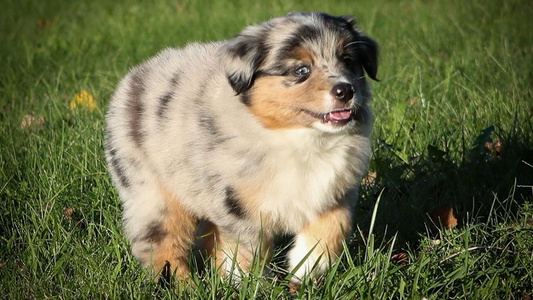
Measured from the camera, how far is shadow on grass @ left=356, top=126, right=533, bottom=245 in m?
4.95

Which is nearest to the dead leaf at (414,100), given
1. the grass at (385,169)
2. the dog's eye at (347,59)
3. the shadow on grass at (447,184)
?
the grass at (385,169)

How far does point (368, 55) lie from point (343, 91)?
0.52m

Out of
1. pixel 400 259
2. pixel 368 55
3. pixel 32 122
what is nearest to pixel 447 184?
pixel 400 259

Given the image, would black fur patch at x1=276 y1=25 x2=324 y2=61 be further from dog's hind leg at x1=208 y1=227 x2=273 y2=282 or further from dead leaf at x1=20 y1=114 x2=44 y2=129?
dead leaf at x1=20 y1=114 x2=44 y2=129

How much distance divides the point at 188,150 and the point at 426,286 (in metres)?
1.33

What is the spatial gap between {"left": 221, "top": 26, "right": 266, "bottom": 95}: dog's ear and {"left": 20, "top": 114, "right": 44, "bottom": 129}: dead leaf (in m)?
2.56

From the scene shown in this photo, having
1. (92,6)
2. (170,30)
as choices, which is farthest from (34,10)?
(170,30)

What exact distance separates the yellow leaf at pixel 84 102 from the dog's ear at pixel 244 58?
2.58 metres

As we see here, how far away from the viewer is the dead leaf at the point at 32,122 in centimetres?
635

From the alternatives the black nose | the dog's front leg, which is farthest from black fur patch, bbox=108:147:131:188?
the black nose

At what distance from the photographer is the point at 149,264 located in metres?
4.29

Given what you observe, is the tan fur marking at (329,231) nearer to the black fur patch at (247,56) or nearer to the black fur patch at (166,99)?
the black fur patch at (247,56)

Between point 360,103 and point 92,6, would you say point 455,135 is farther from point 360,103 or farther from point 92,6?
point 92,6

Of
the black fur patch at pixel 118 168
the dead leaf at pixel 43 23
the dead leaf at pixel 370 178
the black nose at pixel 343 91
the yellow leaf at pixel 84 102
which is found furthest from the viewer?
the dead leaf at pixel 43 23
